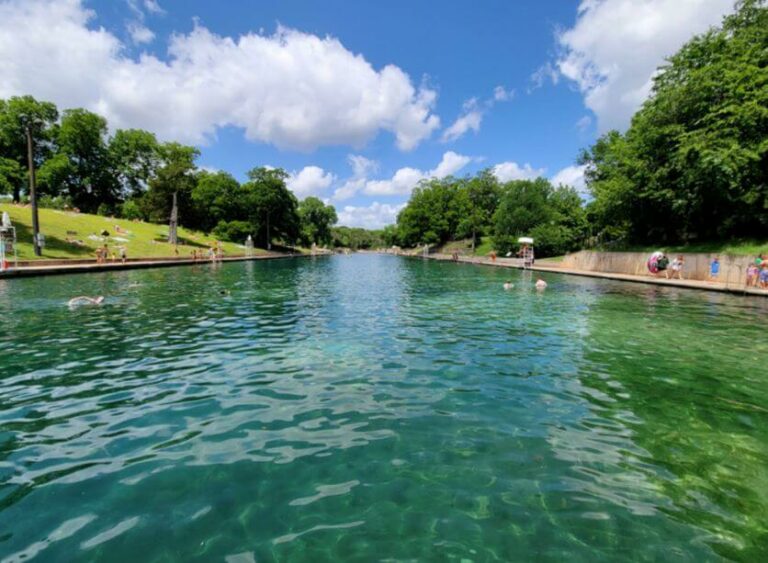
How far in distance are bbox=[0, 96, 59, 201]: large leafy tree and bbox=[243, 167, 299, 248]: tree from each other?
37812 mm

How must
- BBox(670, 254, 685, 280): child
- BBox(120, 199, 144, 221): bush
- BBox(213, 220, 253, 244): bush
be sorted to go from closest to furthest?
BBox(670, 254, 685, 280): child, BBox(213, 220, 253, 244): bush, BBox(120, 199, 144, 221): bush

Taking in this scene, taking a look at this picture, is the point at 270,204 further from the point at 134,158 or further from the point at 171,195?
the point at 134,158

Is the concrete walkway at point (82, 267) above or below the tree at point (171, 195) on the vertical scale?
below

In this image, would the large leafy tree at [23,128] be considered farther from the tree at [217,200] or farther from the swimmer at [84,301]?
the swimmer at [84,301]

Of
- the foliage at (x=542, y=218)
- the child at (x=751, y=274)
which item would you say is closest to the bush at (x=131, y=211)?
the foliage at (x=542, y=218)

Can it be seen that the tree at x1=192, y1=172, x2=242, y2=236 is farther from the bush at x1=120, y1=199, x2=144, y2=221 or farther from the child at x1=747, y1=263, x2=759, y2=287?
the child at x1=747, y1=263, x2=759, y2=287

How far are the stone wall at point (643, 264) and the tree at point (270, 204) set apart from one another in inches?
2580

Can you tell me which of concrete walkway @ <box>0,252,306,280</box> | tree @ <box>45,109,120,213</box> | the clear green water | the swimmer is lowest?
the clear green water

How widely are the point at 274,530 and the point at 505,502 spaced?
8.03 ft

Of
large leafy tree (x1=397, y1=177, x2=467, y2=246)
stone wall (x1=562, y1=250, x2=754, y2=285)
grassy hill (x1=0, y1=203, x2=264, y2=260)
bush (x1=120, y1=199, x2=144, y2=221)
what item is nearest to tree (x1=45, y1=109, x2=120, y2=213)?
bush (x1=120, y1=199, x2=144, y2=221)

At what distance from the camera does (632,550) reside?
3697mm

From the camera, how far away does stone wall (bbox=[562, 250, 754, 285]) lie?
89.9ft

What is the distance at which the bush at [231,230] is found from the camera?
8288 centimetres

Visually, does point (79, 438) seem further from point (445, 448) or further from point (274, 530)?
point (445, 448)
